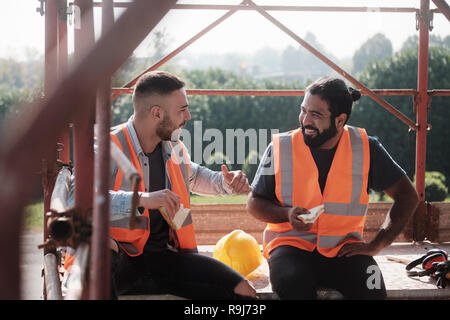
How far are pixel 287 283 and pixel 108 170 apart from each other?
1.50 m

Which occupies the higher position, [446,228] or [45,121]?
[45,121]

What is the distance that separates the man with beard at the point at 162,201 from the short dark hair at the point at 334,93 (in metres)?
0.64

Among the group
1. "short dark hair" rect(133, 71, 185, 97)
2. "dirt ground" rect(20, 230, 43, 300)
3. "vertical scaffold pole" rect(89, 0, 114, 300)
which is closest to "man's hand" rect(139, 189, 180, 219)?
"short dark hair" rect(133, 71, 185, 97)

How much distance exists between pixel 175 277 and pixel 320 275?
29.0 inches

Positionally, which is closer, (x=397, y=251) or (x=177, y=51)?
(x=397, y=251)

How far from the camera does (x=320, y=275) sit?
2.73 metres

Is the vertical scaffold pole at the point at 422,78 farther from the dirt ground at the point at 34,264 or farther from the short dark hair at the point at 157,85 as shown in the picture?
the dirt ground at the point at 34,264

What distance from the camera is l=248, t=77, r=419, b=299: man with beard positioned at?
106 inches

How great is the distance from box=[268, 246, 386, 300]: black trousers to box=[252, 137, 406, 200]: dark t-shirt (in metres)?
0.36
